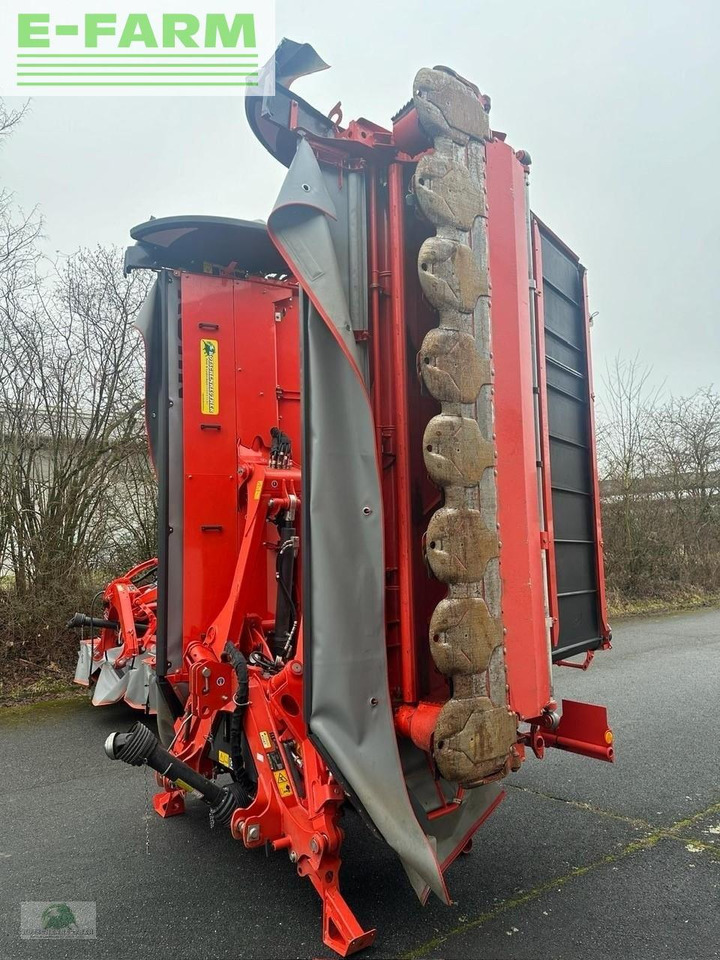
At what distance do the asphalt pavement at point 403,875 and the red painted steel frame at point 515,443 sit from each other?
3.50 feet

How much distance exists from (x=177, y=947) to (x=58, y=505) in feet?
22.0

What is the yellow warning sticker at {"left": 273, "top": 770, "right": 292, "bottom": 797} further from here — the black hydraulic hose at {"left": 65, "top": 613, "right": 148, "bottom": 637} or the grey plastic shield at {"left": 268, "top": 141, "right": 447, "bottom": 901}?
the black hydraulic hose at {"left": 65, "top": 613, "right": 148, "bottom": 637}

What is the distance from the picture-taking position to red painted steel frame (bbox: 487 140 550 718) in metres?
2.54

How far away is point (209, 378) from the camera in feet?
14.0

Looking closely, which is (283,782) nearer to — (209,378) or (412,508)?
(412,508)

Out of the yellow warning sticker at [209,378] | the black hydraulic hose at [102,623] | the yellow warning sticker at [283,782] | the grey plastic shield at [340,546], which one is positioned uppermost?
the yellow warning sticker at [209,378]

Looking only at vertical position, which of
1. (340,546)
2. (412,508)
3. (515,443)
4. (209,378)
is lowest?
(340,546)

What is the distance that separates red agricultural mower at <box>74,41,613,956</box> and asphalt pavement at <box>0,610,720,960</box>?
15.3 inches

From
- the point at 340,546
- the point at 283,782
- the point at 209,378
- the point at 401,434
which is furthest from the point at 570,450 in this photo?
the point at 209,378

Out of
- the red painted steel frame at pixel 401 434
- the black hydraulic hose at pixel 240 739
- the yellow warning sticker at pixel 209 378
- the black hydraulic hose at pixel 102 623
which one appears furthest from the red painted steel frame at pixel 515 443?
the black hydraulic hose at pixel 102 623

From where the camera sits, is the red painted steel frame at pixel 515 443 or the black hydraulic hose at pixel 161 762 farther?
the black hydraulic hose at pixel 161 762

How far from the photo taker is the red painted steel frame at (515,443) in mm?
2541

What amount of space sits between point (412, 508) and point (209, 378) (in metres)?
2.03

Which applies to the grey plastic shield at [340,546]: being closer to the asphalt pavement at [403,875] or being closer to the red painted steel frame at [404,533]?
the red painted steel frame at [404,533]
